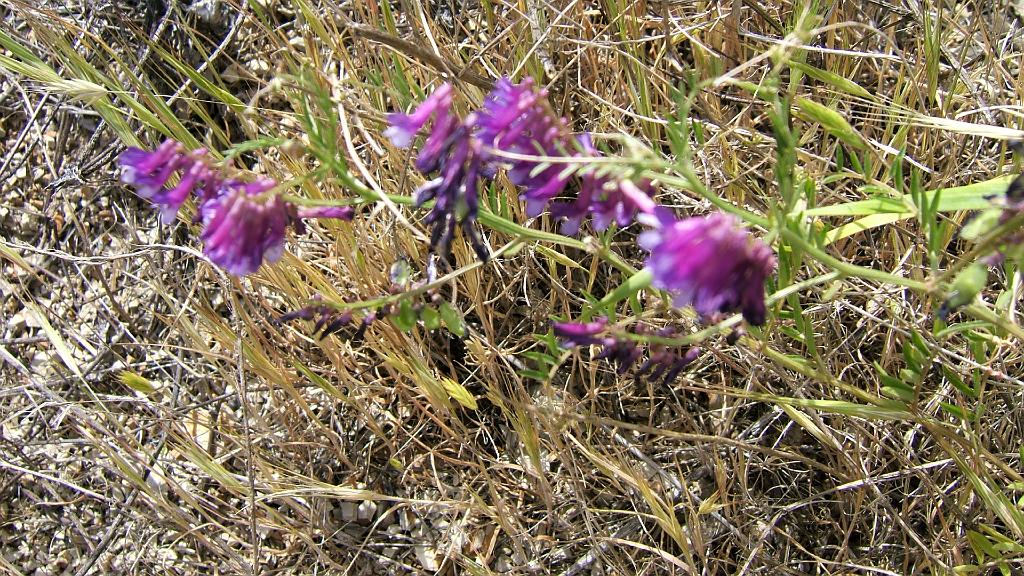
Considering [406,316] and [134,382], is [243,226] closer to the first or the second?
[406,316]

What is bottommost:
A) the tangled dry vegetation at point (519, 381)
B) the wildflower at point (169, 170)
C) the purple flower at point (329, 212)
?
the tangled dry vegetation at point (519, 381)

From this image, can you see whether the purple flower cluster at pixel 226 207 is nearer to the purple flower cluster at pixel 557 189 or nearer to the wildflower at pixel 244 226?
the wildflower at pixel 244 226

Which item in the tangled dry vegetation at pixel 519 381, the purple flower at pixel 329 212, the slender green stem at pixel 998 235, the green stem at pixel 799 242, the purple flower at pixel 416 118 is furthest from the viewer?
the tangled dry vegetation at pixel 519 381

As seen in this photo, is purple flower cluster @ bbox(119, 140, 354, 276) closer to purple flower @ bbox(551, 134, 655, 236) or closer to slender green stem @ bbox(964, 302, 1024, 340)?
purple flower @ bbox(551, 134, 655, 236)

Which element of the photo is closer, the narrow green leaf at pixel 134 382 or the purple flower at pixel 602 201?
the purple flower at pixel 602 201

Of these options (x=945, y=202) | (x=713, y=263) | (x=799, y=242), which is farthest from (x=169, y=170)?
(x=945, y=202)

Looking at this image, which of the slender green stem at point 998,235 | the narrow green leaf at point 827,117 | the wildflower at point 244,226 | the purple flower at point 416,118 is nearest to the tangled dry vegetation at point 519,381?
the narrow green leaf at point 827,117

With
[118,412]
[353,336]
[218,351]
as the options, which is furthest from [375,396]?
[118,412]

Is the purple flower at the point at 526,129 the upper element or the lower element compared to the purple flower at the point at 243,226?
upper

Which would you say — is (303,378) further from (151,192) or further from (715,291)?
(715,291)
